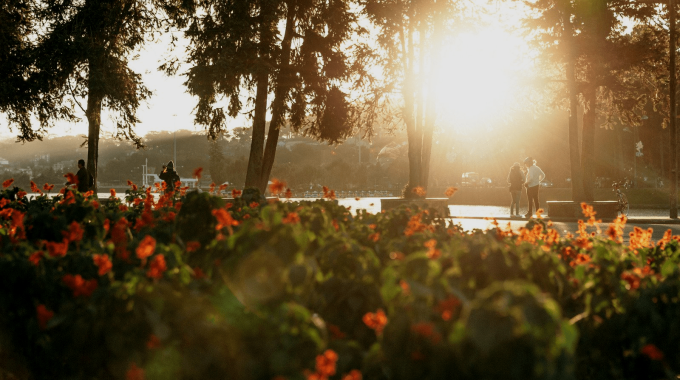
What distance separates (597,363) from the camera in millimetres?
2545

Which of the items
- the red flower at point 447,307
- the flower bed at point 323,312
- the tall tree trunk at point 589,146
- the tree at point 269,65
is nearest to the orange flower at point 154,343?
the flower bed at point 323,312

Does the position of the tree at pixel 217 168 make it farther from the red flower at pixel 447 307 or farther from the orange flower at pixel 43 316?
the red flower at pixel 447 307

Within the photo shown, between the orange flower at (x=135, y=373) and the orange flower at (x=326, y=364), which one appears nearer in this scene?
the orange flower at (x=326, y=364)

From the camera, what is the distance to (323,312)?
2484 millimetres

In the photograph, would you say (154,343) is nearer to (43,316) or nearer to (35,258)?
(43,316)

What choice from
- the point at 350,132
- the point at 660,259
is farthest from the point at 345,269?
the point at 350,132

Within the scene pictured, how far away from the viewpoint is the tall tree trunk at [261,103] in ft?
64.0

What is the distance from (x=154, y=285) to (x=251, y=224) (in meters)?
0.75

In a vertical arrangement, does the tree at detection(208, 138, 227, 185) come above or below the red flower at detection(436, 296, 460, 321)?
above

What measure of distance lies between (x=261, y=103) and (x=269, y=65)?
1866mm

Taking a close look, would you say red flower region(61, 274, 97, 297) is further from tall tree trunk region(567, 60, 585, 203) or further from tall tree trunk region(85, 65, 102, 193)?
tall tree trunk region(567, 60, 585, 203)

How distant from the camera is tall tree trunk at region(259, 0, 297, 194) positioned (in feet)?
67.2

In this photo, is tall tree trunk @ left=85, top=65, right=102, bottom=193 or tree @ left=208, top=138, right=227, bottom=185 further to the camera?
tree @ left=208, top=138, right=227, bottom=185

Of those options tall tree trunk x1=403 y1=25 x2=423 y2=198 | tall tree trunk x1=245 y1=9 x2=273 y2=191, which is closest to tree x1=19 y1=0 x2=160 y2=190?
tall tree trunk x1=245 y1=9 x2=273 y2=191
